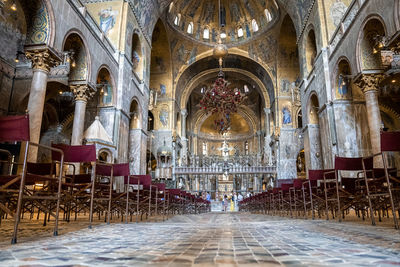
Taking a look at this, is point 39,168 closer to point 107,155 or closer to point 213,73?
point 107,155

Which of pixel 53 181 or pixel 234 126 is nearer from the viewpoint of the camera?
pixel 53 181

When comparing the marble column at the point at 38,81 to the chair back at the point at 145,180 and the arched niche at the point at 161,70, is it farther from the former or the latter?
the arched niche at the point at 161,70

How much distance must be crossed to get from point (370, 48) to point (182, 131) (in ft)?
59.2

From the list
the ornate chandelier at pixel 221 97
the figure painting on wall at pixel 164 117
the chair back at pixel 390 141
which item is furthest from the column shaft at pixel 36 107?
the figure painting on wall at pixel 164 117

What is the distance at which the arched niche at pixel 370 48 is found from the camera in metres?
8.92

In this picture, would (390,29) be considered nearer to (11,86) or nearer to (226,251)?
(226,251)

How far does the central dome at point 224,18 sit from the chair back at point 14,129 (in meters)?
19.8

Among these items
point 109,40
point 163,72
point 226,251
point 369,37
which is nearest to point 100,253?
point 226,251

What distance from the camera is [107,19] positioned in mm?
13016

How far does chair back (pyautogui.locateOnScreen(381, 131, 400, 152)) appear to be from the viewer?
11.9 feet

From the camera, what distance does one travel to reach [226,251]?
2.07m

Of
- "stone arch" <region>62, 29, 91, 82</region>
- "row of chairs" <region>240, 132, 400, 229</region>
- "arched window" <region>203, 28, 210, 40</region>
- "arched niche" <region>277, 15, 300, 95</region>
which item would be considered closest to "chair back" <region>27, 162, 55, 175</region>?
"row of chairs" <region>240, 132, 400, 229</region>

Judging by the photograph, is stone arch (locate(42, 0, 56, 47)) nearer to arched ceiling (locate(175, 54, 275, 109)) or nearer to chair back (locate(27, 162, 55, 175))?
chair back (locate(27, 162, 55, 175))

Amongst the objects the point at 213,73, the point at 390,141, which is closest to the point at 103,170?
the point at 390,141
